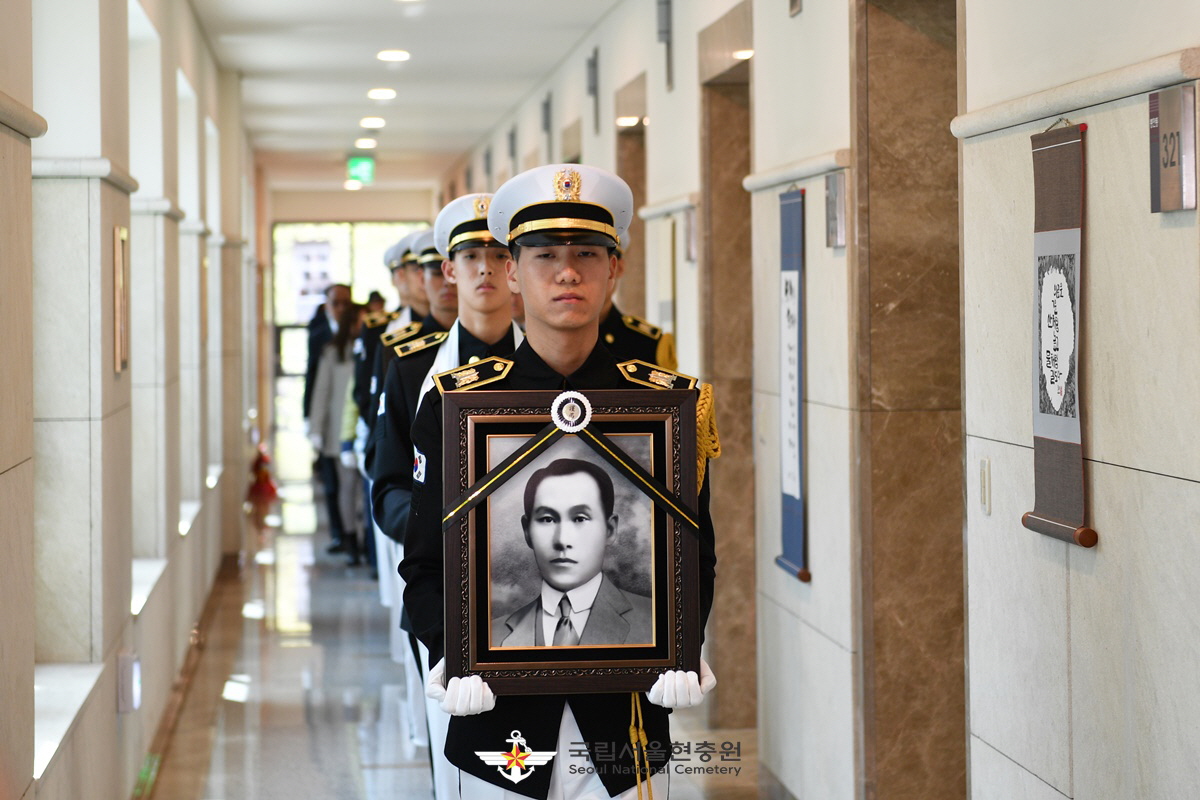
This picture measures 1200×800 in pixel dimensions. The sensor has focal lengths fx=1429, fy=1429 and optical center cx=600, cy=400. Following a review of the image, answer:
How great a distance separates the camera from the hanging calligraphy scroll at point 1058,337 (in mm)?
2699

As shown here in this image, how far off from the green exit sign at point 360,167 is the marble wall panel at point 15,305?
47.5ft

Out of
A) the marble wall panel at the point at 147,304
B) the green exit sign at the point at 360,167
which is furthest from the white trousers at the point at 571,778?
the green exit sign at the point at 360,167

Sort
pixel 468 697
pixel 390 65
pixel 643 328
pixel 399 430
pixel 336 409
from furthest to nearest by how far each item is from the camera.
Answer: pixel 390 65 < pixel 336 409 < pixel 643 328 < pixel 399 430 < pixel 468 697

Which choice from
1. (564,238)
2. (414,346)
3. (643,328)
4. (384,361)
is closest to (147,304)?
(384,361)

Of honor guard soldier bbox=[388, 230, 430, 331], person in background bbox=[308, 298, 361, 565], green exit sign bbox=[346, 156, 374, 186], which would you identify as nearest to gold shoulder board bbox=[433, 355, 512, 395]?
honor guard soldier bbox=[388, 230, 430, 331]

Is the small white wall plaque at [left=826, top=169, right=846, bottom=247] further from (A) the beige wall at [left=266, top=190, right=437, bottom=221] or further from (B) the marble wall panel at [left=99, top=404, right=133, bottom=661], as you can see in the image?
(A) the beige wall at [left=266, top=190, right=437, bottom=221]

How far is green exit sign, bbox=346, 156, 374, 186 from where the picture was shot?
17.3 m

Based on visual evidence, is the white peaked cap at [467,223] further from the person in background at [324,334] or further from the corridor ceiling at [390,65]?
the person in background at [324,334]

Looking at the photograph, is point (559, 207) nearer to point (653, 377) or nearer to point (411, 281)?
point (653, 377)

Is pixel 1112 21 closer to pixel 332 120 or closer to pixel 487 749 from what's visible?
pixel 487 749

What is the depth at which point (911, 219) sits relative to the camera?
13.2 feet

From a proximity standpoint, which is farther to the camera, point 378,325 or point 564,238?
point 378,325

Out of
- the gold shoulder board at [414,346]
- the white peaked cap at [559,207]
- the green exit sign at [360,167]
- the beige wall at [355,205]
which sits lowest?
the gold shoulder board at [414,346]

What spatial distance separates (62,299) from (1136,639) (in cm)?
313
